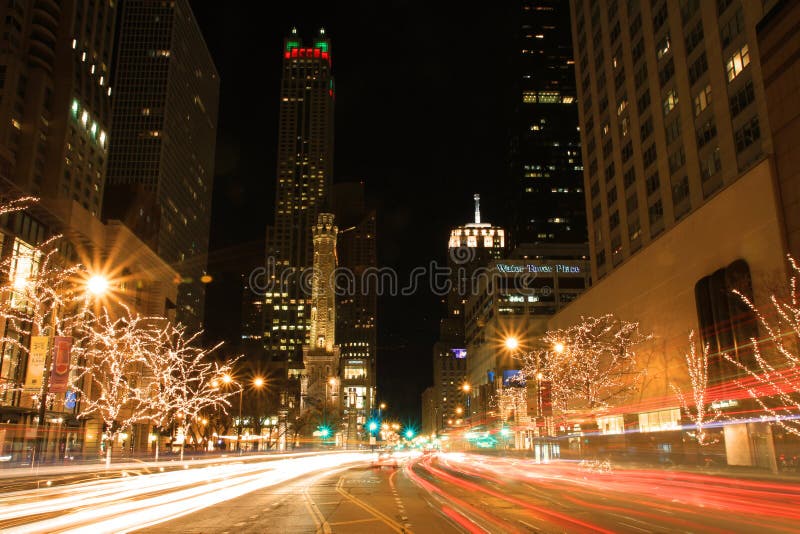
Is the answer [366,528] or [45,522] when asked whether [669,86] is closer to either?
[366,528]

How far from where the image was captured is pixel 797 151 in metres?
40.2

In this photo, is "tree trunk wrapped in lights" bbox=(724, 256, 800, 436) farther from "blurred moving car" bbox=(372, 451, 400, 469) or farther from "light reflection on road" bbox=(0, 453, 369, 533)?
"light reflection on road" bbox=(0, 453, 369, 533)

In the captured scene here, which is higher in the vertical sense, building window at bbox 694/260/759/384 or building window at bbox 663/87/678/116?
building window at bbox 663/87/678/116

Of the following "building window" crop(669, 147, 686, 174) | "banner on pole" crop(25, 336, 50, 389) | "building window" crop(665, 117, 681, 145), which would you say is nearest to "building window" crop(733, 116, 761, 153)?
"building window" crop(669, 147, 686, 174)

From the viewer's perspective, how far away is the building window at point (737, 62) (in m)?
52.2

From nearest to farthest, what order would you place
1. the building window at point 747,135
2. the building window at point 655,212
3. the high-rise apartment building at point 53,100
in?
the building window at point 747,135, the building window at point 655,212, the high-rise apartment building at point 53,100

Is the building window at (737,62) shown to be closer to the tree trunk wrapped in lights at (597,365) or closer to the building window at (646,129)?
the building window at (646,129)

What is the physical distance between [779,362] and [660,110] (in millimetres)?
36507

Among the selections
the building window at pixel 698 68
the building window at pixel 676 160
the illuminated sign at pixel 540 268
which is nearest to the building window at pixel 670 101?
the building window at pixel 698 68

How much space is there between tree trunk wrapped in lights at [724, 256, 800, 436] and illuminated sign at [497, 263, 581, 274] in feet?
367

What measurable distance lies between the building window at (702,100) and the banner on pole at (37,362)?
57515mm

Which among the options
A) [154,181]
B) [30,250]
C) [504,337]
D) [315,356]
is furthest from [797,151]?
[154,181]

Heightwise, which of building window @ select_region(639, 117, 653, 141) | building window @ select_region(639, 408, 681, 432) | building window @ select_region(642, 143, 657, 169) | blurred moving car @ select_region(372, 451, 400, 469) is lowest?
blurred moving car @ select_region(372, 451, 400, 469)

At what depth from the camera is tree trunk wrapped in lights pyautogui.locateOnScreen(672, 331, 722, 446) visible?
44.5 metres
